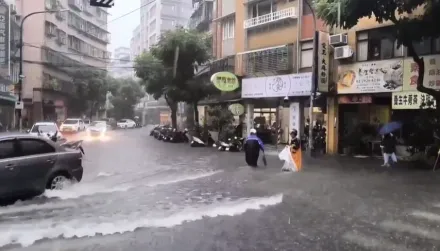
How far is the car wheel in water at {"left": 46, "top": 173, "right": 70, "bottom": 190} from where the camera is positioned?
32.3 ft

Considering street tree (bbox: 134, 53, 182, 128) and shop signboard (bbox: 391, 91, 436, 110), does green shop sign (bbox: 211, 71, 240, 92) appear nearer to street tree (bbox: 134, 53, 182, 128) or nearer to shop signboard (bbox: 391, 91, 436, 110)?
street tree (bbox: 134, 53, 182, 128)

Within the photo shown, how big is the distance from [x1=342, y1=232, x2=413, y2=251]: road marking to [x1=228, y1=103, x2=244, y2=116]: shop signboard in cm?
2032

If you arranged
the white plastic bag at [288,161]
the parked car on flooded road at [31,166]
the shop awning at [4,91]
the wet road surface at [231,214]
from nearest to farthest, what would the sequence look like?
the wet road surface at [231,214] < the parked car on flooded road at [31,166] < the white plastic bag at [288,161] < the shop awning at [4,91]

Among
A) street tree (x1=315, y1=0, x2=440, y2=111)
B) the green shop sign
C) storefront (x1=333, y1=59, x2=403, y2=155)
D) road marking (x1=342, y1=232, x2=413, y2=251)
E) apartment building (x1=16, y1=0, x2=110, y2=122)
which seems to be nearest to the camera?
road marking (x1=342, y1=232, x2=413, y2=251)

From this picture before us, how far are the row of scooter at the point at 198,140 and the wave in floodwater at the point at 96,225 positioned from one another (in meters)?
15.2

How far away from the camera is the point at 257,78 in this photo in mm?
25906

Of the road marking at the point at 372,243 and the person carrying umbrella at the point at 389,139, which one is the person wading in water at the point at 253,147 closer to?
the person carrying umbrella at the point at 389,139

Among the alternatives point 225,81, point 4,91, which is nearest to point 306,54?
point 225,81

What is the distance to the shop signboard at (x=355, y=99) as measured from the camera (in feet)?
65.9

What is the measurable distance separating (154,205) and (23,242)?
3.24m

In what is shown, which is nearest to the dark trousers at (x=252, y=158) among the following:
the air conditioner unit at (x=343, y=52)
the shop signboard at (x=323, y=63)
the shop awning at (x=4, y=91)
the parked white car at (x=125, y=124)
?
the shop signboard at (x=323, y=63)

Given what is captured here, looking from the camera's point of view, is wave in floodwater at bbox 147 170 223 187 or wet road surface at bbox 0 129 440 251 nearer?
wet road surface at bbox 0 129 440 251

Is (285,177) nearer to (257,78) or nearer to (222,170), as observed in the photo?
(222,170)

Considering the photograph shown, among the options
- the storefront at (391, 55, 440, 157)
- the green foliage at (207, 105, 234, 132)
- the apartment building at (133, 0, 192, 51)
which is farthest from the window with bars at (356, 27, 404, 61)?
the apartment building at (133, 0, 192, 51)
